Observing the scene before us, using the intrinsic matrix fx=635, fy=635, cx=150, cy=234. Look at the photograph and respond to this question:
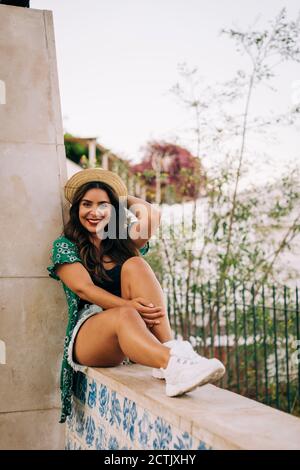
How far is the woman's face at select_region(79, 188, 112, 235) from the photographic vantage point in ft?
9.60

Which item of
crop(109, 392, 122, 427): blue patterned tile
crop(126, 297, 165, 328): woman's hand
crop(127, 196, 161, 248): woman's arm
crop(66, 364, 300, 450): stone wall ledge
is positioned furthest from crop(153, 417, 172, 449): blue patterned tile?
crop(127, 196, 161, 248): woman's arm

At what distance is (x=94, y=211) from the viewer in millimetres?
2926

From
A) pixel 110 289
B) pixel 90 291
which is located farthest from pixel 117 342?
pixel 110 289

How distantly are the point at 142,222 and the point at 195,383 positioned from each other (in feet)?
4.05

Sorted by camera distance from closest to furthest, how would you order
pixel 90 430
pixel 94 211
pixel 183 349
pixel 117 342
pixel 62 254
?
pixel 183 349 → pixel 117 342 → pixel 90 430 → pixel 62 254 → pixel 94 211

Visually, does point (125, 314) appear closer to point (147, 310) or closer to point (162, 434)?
point (147, 310)

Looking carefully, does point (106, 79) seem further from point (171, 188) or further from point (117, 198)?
point (117, 198)

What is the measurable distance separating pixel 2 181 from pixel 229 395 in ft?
4.91

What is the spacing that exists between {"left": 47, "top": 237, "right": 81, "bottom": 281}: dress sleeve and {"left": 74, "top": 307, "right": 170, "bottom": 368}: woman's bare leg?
0.29 metres

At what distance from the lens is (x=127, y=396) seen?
88.5 inches

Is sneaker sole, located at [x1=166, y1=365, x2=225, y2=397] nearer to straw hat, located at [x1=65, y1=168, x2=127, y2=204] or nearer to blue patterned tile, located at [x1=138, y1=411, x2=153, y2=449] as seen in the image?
blue patterned tile, located at [x1=138, y1=411, x2=153, y2=449]

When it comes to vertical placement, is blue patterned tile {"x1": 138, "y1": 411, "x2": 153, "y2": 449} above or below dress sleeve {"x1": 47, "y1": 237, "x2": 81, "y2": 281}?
below

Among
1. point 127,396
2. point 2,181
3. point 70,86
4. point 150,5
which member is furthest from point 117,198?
point 70,86

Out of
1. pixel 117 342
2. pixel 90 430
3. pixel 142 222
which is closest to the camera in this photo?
pixel 117 342
